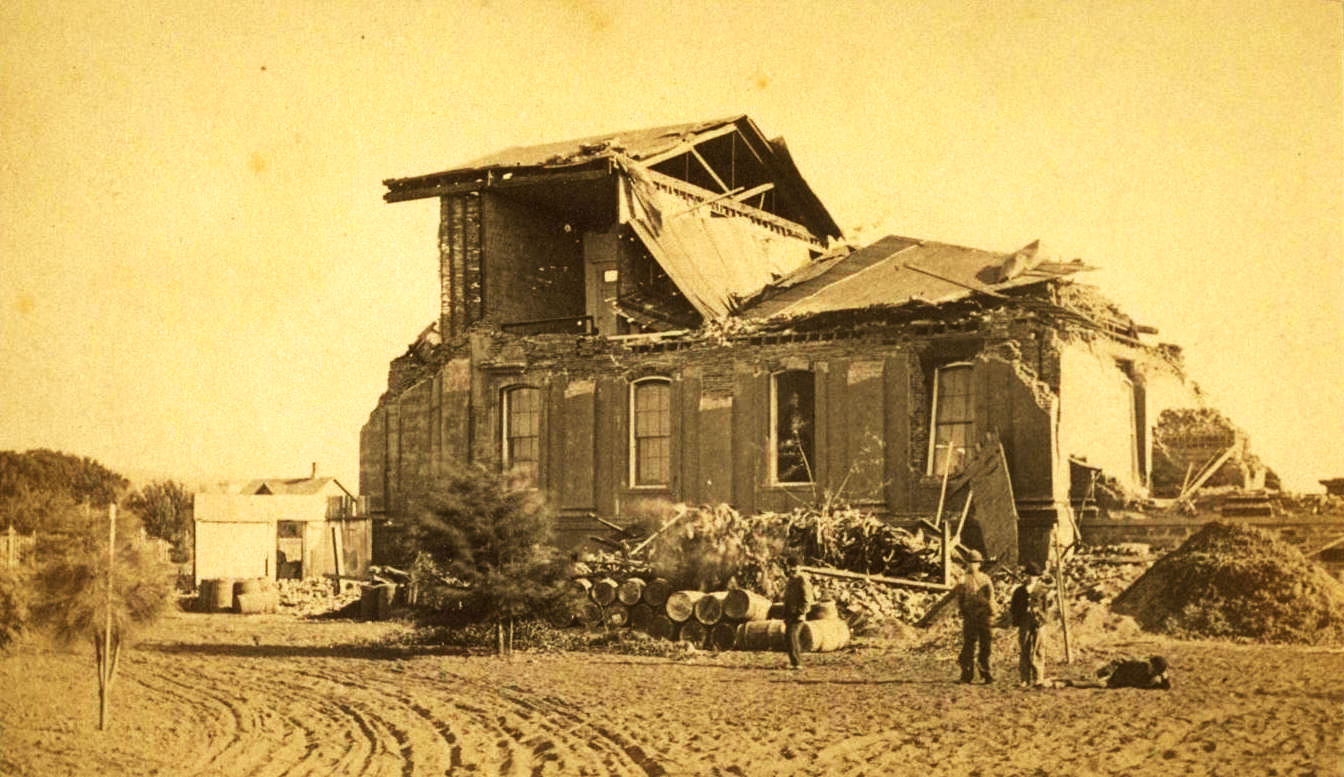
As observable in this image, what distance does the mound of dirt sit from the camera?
807cm

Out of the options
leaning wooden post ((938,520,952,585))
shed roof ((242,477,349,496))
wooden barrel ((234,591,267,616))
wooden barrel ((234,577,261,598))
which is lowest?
wooden barrel ((234,591,267,616))

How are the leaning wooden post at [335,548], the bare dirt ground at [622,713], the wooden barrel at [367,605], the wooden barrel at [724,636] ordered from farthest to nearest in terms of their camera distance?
the wooden barrel at [367,605] < the wooden barrel at [724,636] < the leaning wooden post at [335,548] < the bare dirt ground at [622,713]

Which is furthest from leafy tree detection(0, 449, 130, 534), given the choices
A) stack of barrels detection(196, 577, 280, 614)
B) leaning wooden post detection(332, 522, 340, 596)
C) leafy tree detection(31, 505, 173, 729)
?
leaning wooden post detection(332, 522, 340, 596)

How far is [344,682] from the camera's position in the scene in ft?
33.2

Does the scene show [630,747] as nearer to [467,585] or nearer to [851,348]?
[467,585]

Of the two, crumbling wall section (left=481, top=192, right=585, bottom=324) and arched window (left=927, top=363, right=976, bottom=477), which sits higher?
crumbling wall section (left=481, top=192, right=585, bottom=324)

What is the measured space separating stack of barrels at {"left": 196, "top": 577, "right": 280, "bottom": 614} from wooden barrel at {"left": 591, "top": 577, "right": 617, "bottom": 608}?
265cm

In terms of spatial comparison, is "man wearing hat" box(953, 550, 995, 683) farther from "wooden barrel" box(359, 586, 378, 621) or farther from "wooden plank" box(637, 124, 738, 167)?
"wooden barrel" box(359, 586, 378, 621)

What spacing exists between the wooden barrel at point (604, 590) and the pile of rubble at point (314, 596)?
77.5 inches

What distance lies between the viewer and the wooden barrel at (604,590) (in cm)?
1106

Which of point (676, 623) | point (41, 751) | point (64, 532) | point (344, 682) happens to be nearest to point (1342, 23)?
point (676, 623)

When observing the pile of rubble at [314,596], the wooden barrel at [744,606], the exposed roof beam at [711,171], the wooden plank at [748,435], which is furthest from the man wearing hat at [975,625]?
the pile of rubble at [314,596]

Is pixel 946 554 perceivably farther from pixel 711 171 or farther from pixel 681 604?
pixel 711 171

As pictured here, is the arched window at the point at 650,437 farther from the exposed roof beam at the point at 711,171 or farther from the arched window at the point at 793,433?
the exposed roof beam at the point at 711,171
